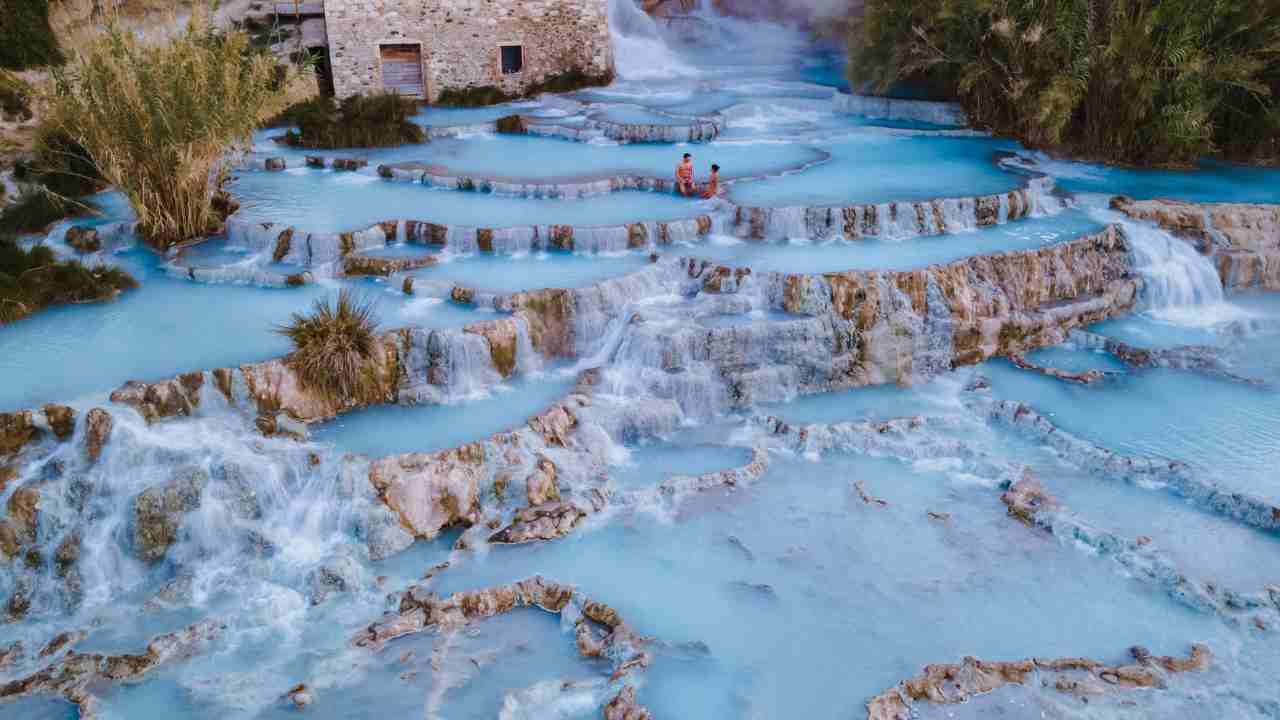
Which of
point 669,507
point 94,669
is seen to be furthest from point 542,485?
point 94,669

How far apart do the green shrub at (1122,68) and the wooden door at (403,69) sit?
10.0 m

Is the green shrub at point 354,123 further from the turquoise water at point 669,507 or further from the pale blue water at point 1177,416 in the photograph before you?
the pale blue water at point 1177,416

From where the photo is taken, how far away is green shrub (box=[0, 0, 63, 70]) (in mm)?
14781

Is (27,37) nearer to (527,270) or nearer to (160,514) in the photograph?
(527,270)

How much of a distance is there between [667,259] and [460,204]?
3438mm

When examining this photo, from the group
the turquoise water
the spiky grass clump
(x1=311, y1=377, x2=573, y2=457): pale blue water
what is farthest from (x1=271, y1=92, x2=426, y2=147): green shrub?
(x1=311, y1=377, x2=573, y2=457): pale blue water

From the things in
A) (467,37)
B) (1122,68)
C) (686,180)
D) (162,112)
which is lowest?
(686,180)

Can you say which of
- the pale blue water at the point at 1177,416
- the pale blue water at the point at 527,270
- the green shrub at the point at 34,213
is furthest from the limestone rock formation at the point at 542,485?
the green shrub at the point at 34,213

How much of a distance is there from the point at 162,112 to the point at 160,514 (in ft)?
17.9

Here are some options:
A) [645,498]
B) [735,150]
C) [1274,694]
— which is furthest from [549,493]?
[735,150]

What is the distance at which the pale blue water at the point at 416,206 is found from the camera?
1230 centimetres

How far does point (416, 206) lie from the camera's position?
1298 centimetres

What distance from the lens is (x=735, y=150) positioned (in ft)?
52.8

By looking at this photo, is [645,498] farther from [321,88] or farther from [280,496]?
[321,88]
